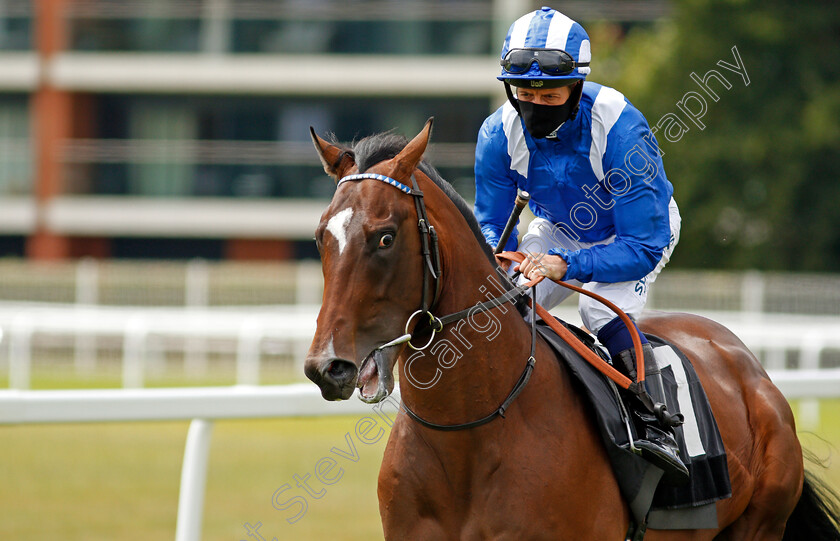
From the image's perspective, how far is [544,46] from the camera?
3.34 m

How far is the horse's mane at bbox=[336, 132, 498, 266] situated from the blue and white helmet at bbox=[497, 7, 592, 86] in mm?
445

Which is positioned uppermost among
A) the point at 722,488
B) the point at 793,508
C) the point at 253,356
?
the point at 722,488

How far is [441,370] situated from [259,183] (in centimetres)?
2079

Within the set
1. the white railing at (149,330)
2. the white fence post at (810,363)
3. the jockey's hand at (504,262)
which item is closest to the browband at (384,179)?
the jockey's hand at (504,262)

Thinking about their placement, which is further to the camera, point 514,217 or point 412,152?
point 514,217

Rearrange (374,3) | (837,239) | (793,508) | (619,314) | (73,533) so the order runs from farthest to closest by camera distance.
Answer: (374,3)
(837,239)
(73,533)
(793,508)
(619,314)

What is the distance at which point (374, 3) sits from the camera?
23.0 m

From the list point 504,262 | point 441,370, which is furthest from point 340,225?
point 504,262

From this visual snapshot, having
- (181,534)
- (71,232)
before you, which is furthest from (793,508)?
(71,232)

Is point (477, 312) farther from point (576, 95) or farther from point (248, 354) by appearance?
point (248, 354)

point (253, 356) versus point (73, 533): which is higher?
point (73, 533)

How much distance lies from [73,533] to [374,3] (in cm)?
1850

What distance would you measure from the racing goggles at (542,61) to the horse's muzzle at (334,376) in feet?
3.93

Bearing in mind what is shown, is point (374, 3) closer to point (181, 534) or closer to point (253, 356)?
point (253, 356)
